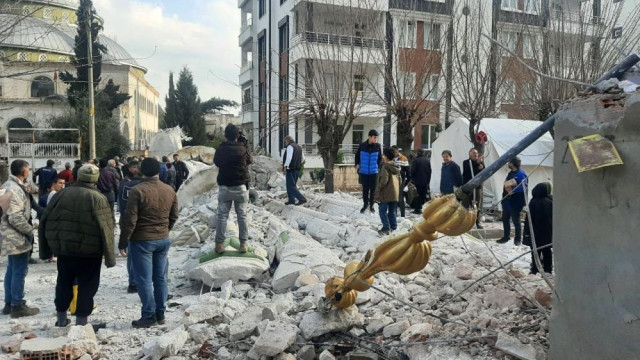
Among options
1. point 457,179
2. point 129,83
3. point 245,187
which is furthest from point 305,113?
point 129,83

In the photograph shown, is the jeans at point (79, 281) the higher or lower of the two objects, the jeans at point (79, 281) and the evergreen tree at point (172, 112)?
the lower

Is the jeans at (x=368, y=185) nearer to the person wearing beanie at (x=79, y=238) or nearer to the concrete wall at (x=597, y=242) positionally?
the person wearing beanie at (x=79, y=238)

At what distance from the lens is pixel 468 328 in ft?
13.2

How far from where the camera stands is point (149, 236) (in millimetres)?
5277

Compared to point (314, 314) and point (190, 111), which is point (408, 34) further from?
point (190, 111)

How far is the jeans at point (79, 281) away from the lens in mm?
5059

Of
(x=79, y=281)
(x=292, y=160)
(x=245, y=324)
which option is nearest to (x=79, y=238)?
(x=79, y=281)

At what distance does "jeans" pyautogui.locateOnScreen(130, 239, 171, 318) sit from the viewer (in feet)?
17.4

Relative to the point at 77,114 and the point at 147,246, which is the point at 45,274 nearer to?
the point at 147,246

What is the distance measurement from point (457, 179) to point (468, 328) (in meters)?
6.57

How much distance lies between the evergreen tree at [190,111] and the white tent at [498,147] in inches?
1272

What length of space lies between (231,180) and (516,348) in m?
4.55

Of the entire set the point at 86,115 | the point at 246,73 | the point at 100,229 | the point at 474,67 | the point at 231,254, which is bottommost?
the point at 231,254

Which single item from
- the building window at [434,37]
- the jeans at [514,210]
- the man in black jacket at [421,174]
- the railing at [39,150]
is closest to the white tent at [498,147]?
the building window at [434,37]
